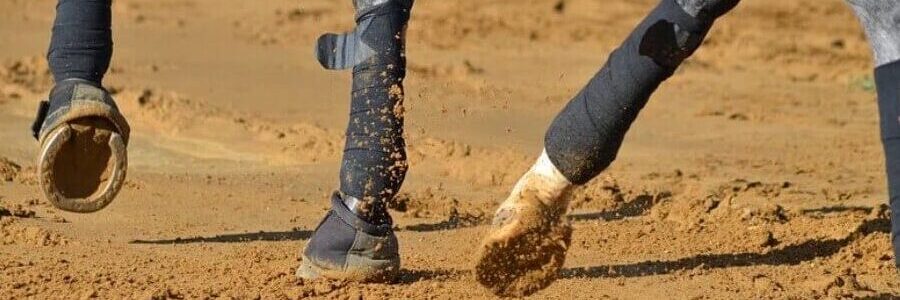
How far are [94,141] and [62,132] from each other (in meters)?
0.09

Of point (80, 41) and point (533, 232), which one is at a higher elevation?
point (80, 41)

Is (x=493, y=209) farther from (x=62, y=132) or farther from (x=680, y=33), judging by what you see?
(x=680, y=33)

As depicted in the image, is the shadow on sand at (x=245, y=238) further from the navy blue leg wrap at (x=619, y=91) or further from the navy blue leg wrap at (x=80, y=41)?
the navy blue leg wrap at (x=619, y=91)

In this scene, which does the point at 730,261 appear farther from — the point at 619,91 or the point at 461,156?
the point at 461,156

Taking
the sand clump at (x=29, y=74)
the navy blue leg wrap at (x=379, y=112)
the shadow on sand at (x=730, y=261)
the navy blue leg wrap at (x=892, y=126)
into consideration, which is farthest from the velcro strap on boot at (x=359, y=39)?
the sand clump at (x=29, y=74)

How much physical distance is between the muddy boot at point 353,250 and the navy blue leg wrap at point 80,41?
748 millimetres

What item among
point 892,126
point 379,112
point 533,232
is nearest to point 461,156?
point 379,112

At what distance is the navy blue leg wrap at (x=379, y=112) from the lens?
388 centimetres

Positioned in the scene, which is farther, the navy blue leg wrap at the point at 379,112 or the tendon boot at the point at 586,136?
the navy blue leg wrap at the point at 379,112

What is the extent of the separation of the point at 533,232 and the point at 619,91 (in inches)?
13.3

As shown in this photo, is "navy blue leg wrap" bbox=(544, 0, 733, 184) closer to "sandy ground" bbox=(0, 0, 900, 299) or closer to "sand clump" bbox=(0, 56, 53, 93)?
"sandy ground" bbox=(0, 0, 900, 299)

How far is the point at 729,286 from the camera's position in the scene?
4.03 m

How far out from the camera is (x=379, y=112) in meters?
3.90

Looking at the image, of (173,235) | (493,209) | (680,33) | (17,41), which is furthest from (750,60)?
(680,33)
